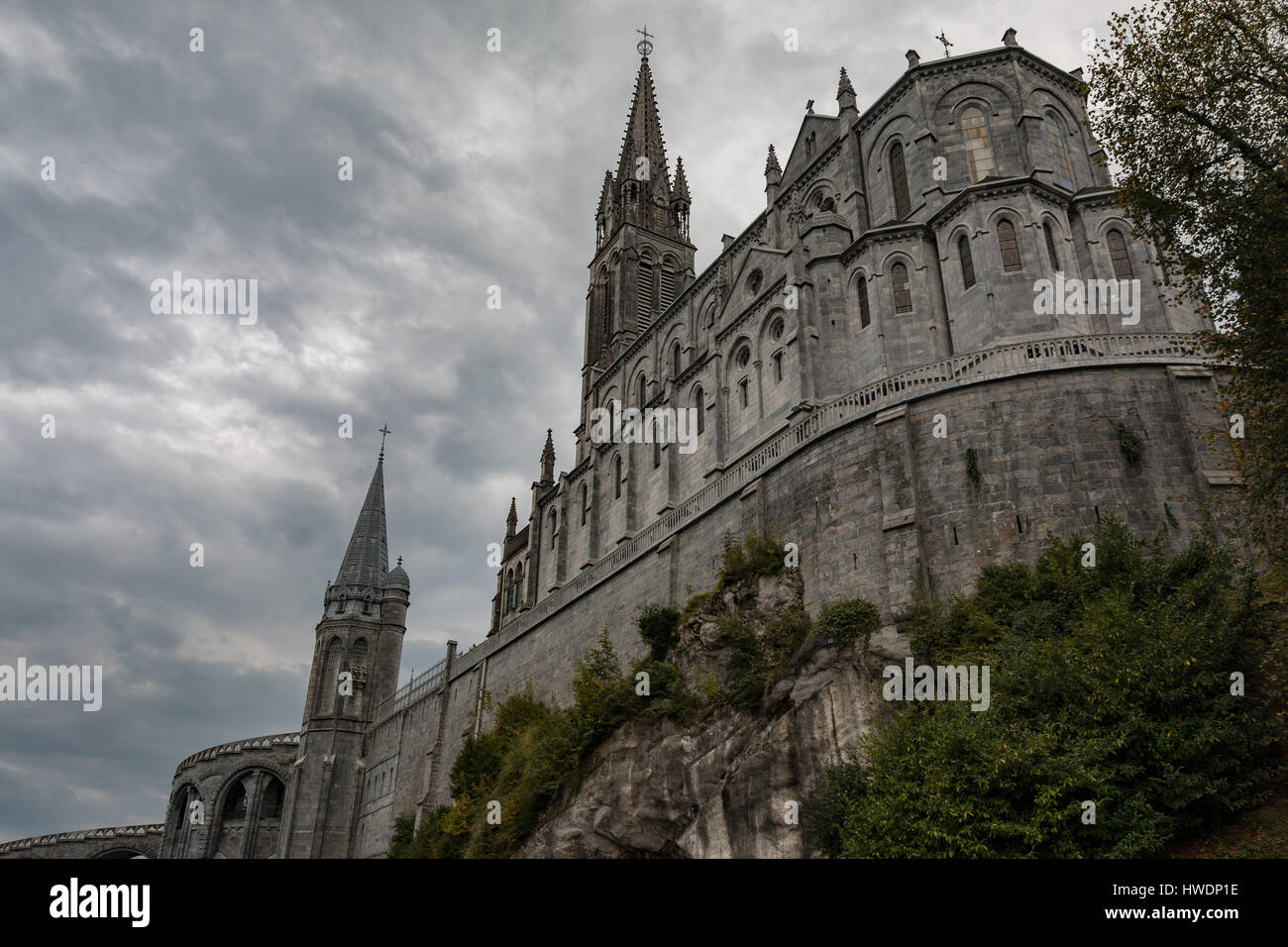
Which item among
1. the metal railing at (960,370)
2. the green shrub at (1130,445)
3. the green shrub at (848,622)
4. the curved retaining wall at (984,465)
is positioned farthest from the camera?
the metal railing at (960,370)

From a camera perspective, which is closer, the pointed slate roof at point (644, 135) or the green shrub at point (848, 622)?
the green shrub at point (848, 622)

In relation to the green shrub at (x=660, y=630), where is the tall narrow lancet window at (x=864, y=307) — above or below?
above

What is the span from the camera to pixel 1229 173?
1869 centimetres

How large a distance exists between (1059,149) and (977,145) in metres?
3.09

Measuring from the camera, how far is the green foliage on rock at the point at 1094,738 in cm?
1628

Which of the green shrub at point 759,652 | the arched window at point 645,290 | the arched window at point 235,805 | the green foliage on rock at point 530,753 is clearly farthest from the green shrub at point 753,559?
the arched window at point 235,805

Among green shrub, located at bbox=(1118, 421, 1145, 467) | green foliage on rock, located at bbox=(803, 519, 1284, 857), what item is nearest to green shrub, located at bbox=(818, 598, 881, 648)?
green foliage on rock, located at bbox=(803, 519, 1284, 857)

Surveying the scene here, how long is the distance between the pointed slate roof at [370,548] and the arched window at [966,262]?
50.8 m

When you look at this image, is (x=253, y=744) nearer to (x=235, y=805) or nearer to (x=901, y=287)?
(x=235, y=805)

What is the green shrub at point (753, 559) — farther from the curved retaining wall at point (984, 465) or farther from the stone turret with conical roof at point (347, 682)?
the stone turret with conical roof at point (347, 682)

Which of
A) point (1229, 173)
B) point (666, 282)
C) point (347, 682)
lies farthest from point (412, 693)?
point (1229, 173)

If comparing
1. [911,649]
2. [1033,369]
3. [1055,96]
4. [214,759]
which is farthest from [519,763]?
[214,759]
